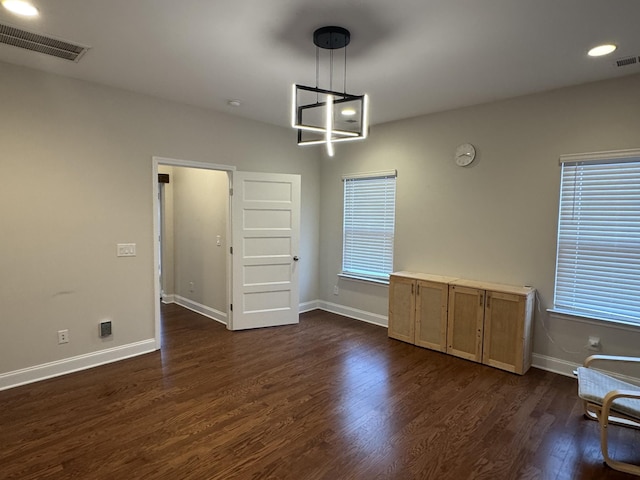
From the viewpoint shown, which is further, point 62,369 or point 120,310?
point 120,310

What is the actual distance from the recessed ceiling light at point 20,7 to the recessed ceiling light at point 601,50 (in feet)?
12.6

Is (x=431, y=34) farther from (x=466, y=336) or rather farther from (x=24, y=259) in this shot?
(x=24, y=259)

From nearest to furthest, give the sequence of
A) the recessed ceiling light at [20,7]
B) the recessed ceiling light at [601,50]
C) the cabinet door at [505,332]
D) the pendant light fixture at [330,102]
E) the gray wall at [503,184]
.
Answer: the recessed ceiling light at [20,7] < the pendant light fixture at [330,102] < the recessed ceiling light at [601,50] < the gray wall at [503,184] < the cabinet door at [505,332]

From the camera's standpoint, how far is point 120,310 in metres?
3.78

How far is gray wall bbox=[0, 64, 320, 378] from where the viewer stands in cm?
312

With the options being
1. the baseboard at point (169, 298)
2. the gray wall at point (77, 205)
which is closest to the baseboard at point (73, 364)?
the gray wall at point (77, 205)

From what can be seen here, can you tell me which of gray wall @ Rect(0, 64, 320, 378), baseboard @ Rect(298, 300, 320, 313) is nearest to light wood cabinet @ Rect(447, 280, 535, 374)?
baseboard @ Rect(298, 300, 320, 313)

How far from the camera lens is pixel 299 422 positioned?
2.67 meters

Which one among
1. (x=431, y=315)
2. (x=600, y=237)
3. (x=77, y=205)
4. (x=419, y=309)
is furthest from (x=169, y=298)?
(x=600, y=237)

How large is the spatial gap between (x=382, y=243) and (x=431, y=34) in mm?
2997

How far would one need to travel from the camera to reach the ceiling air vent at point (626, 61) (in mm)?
2801

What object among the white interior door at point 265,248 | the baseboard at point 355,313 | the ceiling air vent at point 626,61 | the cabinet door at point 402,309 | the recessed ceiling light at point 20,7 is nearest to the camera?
the recessed ceiling light at point 20,7

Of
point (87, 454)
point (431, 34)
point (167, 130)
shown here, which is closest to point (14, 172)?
point (167, 130)

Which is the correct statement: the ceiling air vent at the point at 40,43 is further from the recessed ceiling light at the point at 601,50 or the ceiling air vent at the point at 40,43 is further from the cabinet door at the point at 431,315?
the cabinet door at the point at 431,315
